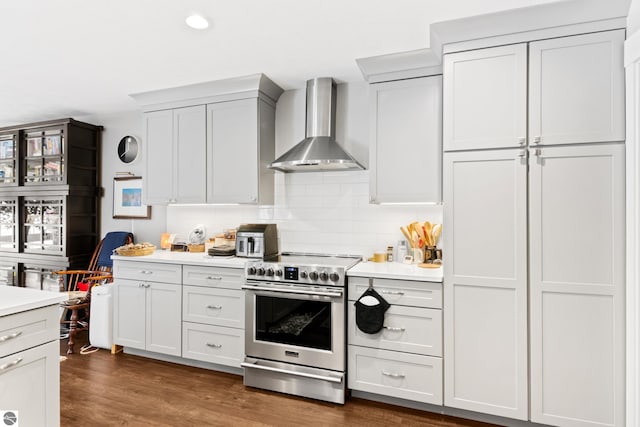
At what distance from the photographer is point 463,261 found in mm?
2414

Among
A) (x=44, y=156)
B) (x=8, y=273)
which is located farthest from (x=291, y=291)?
(x=8, y=273)

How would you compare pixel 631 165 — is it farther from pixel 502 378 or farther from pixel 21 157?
pixel 21 157

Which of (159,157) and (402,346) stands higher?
(159,157)

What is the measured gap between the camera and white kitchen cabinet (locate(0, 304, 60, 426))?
159 cm

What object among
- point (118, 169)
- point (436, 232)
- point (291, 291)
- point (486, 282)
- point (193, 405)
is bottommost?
point (193, 405)

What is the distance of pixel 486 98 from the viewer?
2.36 metres

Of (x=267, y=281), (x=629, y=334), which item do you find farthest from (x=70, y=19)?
(x=629, y=334)

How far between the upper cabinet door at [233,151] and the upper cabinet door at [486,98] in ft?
5.45

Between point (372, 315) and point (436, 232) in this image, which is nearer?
point (372, 315)

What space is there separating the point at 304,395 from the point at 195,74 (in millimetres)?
2710

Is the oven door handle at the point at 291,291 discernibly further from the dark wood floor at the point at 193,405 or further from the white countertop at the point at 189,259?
the dark wood floor at the point at 193,405

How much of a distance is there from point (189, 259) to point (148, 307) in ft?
Result: 1.99

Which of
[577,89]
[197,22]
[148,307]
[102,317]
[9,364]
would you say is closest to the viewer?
[9,364]

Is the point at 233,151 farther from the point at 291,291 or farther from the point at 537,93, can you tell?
the point at 537,93
